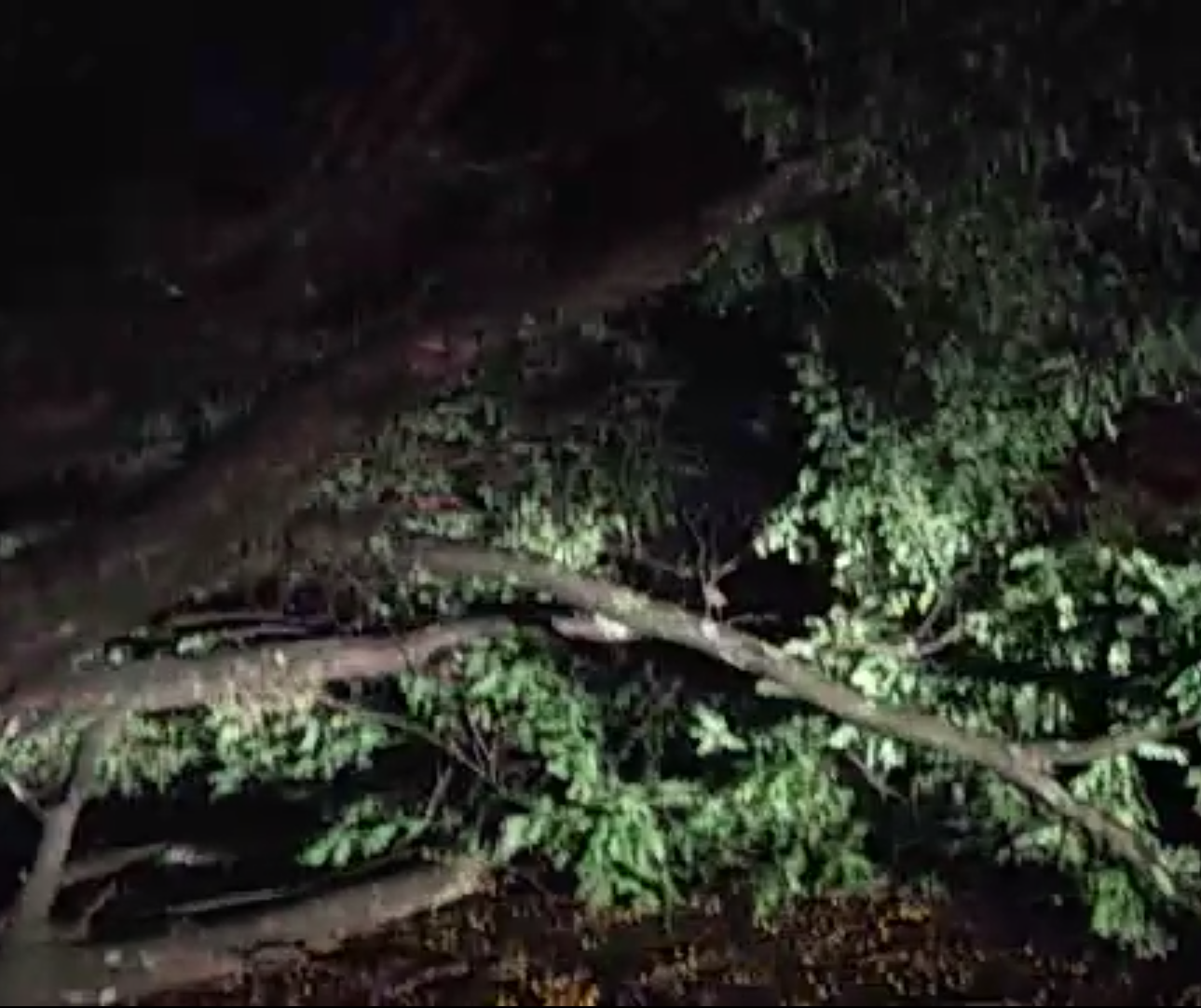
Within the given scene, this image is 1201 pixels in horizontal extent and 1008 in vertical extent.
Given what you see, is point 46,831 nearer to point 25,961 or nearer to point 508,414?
point 25,961

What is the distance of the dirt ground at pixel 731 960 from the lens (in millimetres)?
4859

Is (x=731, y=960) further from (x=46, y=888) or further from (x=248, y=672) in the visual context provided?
(x=46, y=888)

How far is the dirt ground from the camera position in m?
4.86

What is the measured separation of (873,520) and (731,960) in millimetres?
1428

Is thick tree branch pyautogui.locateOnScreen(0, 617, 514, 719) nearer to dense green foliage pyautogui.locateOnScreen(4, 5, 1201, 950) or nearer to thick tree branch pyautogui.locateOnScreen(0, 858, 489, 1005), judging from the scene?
dense green foliage pyautogui.locateOnScreen(4, 5, 1201, 950)

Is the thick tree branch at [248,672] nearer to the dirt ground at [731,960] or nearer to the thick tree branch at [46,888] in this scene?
the thick tree branch at [46,888]

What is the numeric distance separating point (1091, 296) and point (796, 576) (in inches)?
59.4

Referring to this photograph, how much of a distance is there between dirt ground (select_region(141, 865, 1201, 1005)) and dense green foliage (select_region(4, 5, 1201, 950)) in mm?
156

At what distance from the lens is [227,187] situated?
5910 mm

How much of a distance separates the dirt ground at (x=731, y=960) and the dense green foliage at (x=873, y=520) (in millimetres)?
156

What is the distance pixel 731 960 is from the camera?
212 inches

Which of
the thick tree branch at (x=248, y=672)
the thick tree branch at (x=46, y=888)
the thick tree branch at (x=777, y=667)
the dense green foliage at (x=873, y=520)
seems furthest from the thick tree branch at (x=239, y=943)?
the thick tree branch at (x=777, y=667)

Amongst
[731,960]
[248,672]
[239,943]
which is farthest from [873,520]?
[239,943]

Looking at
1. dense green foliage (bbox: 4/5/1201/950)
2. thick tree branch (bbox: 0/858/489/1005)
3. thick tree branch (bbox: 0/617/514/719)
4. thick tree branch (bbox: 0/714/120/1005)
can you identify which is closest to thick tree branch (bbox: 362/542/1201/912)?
dense green foliage (bbox: 4/5/1201/950)
